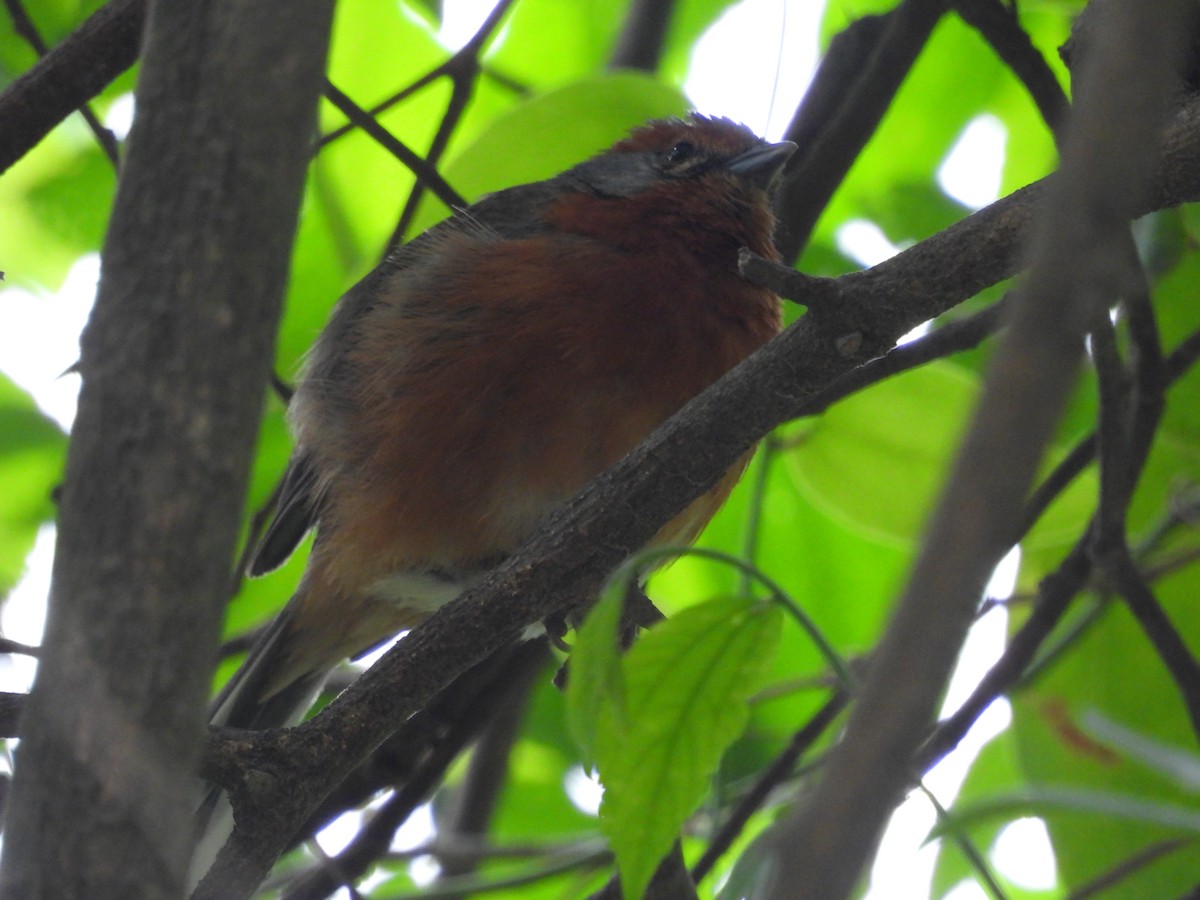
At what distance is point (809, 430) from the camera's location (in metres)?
3.60

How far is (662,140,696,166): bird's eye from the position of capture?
14.5ft

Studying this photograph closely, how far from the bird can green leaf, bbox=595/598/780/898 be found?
1.38 m

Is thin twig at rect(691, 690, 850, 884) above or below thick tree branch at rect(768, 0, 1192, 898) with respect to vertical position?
above

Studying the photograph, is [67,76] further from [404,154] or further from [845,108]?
[845,108]

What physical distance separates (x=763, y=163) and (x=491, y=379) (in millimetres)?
1165

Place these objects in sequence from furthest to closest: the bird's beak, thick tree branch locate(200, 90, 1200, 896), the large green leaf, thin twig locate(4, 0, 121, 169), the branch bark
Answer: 1. the bird's beak
2. thin twig locate(4, 0, 121, 169)
3. thick tree branch locate(200, 90, 1200, 896)
4. the large green leaf
5. the branch bark

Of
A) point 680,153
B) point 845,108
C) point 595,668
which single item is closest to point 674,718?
point 595,668

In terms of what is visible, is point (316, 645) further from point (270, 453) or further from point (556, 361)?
point (556, 361)

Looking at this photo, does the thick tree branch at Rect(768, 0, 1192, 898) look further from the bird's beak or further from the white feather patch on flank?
the bird's beak

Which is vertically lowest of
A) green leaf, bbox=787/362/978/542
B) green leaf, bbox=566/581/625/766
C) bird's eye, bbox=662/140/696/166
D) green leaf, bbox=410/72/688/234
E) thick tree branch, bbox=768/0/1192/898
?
thick tree branch, bbox=768/0/1192/898

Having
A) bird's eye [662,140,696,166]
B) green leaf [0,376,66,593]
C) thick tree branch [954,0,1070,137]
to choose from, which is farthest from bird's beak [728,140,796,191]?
green leaf [0,376,66,593]

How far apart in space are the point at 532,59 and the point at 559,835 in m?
2.46

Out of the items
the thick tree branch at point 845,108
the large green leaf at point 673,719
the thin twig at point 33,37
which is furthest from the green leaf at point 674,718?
the thin twig at point 33,37

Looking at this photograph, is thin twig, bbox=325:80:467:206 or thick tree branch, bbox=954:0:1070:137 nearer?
thick tree branch, bbox=954:0:1070:137
